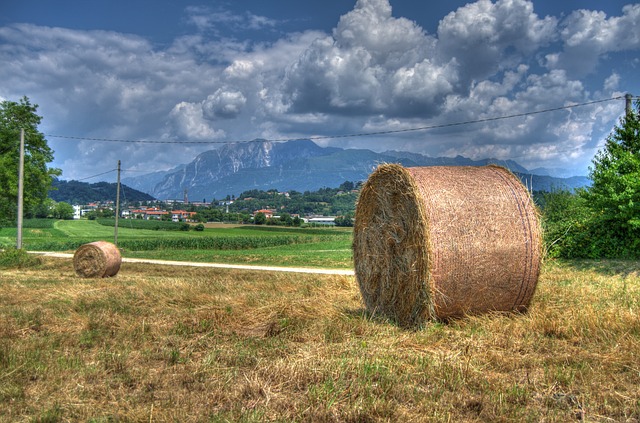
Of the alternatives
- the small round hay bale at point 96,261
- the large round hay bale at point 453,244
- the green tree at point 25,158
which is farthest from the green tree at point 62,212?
the large round hay bale at point 453,244

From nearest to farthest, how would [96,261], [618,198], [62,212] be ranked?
[618,198]
[96,261]
[62,212]

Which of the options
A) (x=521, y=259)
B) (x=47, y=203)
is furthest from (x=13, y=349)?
(x=47, y=203)

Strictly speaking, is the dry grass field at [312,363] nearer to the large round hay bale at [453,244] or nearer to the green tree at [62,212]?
the large round hay bale at [453,244]

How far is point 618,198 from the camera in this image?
18125 millimetres

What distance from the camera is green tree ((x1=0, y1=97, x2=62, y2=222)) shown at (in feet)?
127

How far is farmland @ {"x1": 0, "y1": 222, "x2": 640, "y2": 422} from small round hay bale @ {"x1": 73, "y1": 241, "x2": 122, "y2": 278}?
1217cm

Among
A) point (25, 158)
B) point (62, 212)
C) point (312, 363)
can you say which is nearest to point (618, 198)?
point (312, 363)

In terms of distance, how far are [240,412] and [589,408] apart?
3.21m

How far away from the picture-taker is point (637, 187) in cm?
1780

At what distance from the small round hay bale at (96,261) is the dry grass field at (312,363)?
12.6 m

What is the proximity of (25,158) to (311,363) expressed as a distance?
4196 cm

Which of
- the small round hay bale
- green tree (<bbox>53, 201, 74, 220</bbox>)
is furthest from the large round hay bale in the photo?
green tree (<bbox>53, 201, 74, 220</bbox>)

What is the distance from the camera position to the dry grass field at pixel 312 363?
4.67 m

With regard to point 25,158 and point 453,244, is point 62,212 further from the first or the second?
point 453,244
